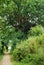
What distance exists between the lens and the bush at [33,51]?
1717 centimetres

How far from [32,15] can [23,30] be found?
3531 millimetres

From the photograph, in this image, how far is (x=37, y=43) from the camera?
20.7 metres

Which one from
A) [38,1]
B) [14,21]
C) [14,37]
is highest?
[38,1]

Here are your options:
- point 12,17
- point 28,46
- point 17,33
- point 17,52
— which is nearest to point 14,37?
point 17,33

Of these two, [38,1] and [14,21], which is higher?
[38,1]

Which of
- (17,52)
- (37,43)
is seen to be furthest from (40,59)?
(17,52)

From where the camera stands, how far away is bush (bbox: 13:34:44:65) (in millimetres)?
17172

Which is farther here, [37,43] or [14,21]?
[14,21]

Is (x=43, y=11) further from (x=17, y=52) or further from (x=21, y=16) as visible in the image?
(x=17, y=52)

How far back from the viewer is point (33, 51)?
69.9ft

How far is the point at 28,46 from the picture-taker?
22.0 metres

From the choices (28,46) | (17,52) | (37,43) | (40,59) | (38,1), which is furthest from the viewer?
(38,1)

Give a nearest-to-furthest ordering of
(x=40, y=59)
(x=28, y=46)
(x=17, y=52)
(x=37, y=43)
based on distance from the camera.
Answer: (x=40, y=59) → (x=37, y=43) → (x=28, y=46) → (x=17, y=52)

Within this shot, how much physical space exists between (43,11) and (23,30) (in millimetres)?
5275
